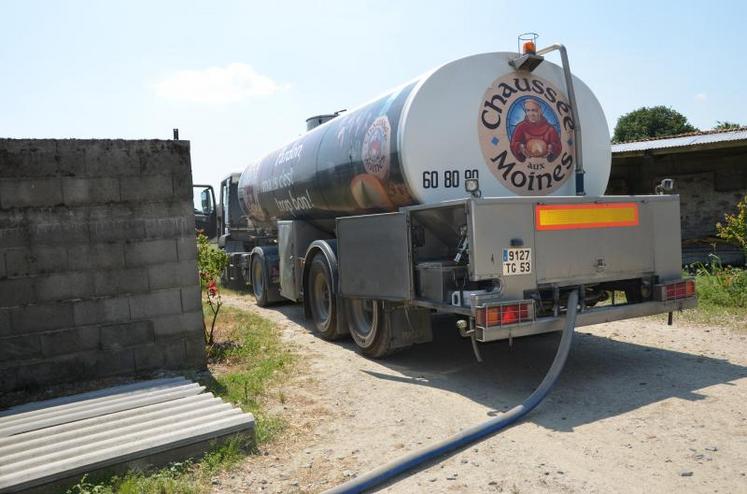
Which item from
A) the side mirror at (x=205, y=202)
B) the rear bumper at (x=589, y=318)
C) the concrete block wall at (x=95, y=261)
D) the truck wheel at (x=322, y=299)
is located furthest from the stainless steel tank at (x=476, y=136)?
the side mirror at (x=205, y=202)

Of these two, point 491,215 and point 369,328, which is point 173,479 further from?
point 369,328

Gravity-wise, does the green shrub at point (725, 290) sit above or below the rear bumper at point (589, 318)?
below

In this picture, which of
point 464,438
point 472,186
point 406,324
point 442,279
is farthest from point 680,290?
point 464,438

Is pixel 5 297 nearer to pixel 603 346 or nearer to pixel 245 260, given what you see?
pixel 603 346

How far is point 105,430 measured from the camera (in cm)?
423

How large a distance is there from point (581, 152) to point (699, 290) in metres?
4.43

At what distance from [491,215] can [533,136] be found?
58.6 inches

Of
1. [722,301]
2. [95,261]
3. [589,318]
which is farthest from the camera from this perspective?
[722,301]

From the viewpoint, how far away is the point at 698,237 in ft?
47.3

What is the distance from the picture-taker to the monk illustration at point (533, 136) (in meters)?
5.96

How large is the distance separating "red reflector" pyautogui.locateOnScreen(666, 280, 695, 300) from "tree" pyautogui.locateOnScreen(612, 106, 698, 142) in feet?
128

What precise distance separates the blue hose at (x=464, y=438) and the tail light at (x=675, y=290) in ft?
3.54

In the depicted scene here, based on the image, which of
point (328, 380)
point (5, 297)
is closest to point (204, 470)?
point (328, 380)

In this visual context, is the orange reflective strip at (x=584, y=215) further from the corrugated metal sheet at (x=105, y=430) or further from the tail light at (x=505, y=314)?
the corrugated metal sheet at (x=105, y=430)
